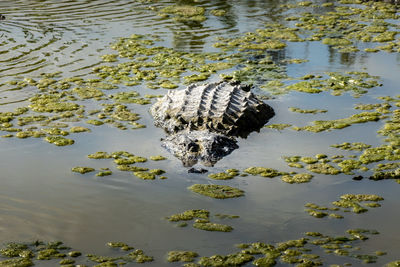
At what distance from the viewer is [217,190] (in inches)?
357

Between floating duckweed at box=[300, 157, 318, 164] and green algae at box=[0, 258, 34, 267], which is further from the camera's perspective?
floating duckweed at box=[300, 157, 318, 164]

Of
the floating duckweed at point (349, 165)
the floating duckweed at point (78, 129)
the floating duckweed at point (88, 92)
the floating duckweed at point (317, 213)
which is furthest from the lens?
the floating duckweed at point (88, 92)

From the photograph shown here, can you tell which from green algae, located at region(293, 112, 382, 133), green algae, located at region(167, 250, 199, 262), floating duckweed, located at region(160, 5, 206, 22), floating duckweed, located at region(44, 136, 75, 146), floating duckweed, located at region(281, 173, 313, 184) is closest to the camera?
green algae, located at region(167, 250, 199, 262)

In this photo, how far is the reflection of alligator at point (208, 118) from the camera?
10.1 m

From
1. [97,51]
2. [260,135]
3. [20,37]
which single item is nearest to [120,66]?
[97,51]

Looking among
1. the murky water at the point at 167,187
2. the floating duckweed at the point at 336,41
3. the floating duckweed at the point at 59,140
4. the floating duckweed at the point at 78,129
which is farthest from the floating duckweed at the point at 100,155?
the floating duckweed at the point at 336,41

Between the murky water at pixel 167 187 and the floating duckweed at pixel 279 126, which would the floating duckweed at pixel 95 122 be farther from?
the floating duckweed at pixel 279 126

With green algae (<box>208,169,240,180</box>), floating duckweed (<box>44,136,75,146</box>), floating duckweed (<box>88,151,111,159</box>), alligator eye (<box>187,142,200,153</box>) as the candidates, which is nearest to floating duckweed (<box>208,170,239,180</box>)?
green algae (<box>208,169,240,180</box>)

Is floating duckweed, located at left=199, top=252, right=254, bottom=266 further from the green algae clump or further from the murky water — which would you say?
the green algae clump

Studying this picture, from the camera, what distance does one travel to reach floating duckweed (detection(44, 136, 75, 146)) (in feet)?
35.5

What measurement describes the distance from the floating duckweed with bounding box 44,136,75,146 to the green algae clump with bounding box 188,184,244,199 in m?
2.81

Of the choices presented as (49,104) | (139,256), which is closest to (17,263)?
(139,256)

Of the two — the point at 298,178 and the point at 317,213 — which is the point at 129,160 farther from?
the point at 317,213

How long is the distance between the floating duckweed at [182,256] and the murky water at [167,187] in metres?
0.11
